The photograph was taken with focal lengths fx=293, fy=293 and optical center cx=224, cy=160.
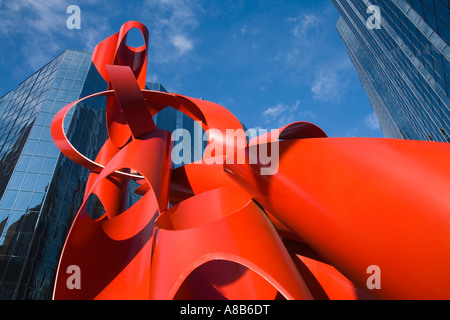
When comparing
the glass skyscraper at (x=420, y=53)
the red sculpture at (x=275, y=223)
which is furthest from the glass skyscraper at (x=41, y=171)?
the glass skyscraper at (x=420, y=53)

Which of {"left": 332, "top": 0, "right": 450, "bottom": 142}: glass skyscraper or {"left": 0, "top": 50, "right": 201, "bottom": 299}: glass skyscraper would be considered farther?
{"left": 0, "top": 50, "right": 201, "bottom": 299}: glass skyscraper

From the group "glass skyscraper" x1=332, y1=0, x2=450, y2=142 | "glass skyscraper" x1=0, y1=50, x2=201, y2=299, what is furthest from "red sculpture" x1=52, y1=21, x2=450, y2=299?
"glass skyscraper" x1=332, y1=0, x2=450, y2=142

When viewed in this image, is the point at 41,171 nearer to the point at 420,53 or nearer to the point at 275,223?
the point at 275,223

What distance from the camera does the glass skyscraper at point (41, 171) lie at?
17.5 meters

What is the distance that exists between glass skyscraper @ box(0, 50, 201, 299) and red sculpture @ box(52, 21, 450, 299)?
14.8 meters

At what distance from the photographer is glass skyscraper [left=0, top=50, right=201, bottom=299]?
1753 centimetres

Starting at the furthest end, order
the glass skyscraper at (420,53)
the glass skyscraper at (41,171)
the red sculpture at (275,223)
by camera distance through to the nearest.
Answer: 1. the glass skyscraper at (41,171)
2. the glass skyscraper at (420,53)
3. the red sculpture at (275,223)

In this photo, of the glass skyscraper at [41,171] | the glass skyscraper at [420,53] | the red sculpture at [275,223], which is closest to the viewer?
the red sculpture at [275,223]

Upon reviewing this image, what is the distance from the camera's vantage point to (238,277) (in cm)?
484

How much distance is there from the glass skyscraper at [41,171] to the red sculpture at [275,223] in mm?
14800

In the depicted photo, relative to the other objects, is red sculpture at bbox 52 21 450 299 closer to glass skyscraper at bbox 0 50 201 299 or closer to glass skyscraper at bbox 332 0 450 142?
glass skyscraper at bbox 0 50 201 299

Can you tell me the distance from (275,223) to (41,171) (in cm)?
2093

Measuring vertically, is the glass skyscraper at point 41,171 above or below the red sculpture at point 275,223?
above

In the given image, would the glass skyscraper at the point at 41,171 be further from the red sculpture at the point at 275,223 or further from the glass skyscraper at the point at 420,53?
the glass skyscraper at the point at 420,53
